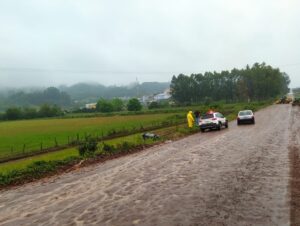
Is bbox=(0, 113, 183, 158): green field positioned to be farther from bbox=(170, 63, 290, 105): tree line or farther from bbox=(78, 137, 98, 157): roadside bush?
bbox=(170, 63, 290, 105): tree line

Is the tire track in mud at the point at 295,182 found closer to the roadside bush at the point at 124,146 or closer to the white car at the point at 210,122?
the roadside bush at the point at 124,146

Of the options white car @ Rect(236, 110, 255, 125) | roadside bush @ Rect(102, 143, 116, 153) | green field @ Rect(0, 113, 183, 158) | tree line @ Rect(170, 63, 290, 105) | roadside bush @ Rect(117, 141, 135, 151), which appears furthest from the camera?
tree line @ Rect(170, 63, 290, 105)

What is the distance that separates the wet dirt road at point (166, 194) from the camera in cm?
985

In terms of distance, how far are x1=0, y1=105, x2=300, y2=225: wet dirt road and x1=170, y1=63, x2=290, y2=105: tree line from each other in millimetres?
149408

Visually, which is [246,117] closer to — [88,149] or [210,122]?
[210,122]

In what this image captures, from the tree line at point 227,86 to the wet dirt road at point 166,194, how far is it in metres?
149

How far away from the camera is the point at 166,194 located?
12500 millimetres

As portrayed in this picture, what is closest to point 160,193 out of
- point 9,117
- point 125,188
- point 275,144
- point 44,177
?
point 125,188

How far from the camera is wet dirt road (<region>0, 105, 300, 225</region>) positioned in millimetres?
9852

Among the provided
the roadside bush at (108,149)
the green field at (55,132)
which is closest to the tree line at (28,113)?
the green field at (55,132)

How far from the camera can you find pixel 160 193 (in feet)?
41.7

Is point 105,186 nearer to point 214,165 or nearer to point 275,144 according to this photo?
point 214,165

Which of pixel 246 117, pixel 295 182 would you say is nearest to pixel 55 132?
pixel 246 117

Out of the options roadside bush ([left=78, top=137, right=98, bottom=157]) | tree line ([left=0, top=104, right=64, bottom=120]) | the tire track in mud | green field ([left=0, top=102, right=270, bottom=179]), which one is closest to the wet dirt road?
the tire track in mud
